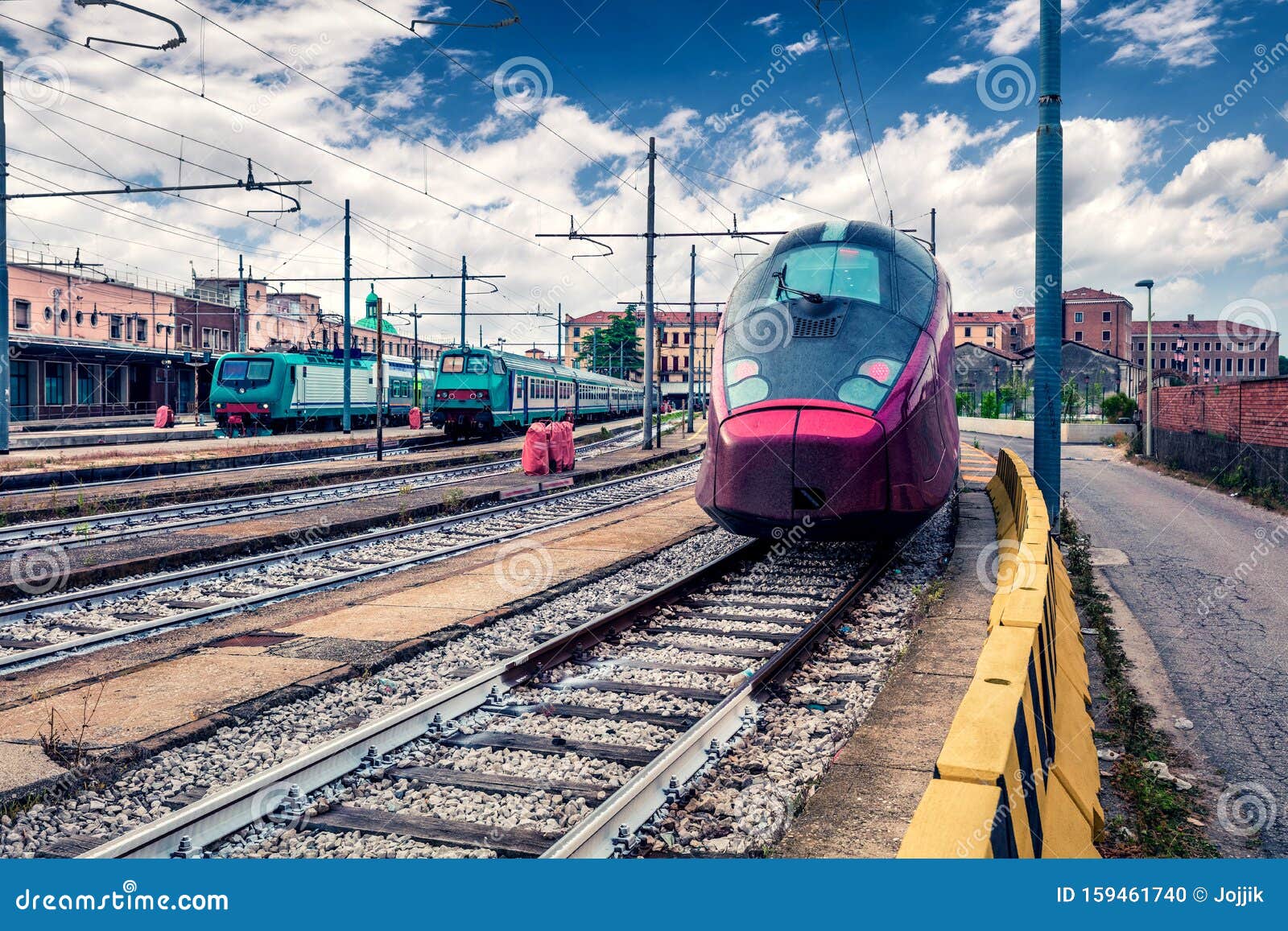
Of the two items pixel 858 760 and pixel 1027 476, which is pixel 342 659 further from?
pixel 1027 476

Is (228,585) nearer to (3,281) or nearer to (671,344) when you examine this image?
(3,281)

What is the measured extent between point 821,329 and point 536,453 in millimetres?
11922

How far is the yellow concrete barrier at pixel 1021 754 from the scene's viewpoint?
7.70 ft

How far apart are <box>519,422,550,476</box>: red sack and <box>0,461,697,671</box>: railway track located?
530cm

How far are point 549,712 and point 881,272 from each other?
5.38 meters

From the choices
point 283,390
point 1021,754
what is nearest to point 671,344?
point 283,390

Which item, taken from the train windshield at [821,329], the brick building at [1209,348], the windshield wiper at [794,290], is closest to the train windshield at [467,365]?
the train windshield at [821,329]

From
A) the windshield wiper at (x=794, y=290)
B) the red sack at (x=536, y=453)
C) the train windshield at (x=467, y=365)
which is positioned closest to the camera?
the windshield wiper at (x=794, y=290)

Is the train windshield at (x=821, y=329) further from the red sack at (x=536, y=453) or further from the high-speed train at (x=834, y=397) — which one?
the red sack at (x=536, y=453)

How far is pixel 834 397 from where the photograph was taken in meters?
7.48

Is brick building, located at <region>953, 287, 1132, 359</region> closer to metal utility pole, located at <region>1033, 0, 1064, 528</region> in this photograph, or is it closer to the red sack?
the red sack

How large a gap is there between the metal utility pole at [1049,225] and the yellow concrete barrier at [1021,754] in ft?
13.4

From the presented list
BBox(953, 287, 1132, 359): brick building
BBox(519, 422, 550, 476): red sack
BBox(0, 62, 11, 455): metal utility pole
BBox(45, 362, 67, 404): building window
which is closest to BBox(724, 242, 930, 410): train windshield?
BBox(519, 422, 550, 476): red sack

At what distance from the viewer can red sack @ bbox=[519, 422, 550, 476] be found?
762 inches
